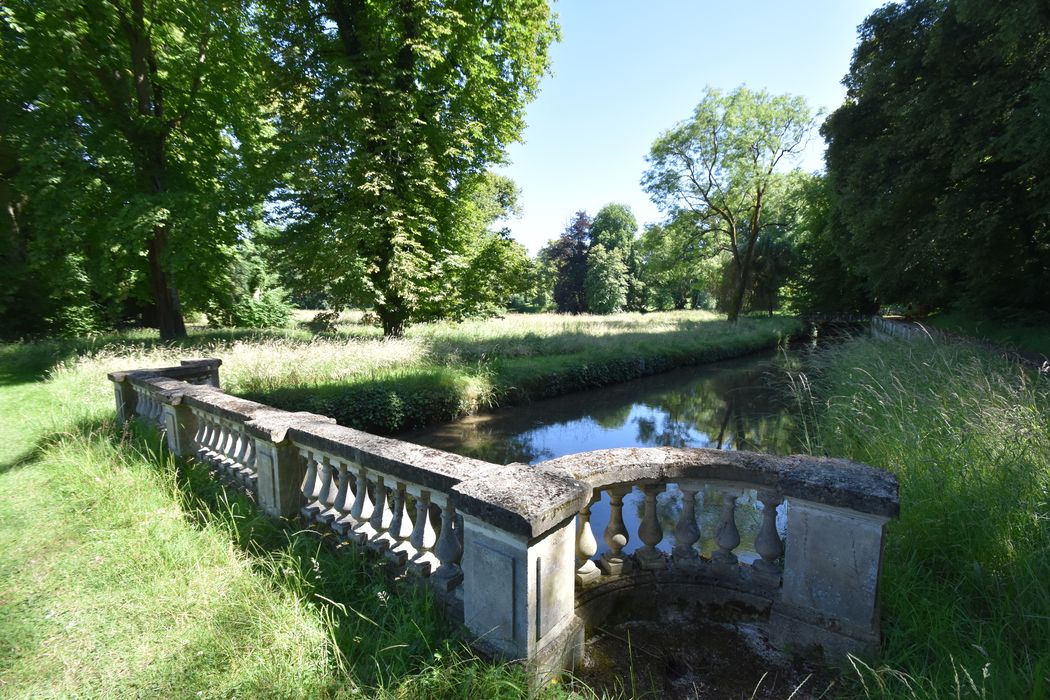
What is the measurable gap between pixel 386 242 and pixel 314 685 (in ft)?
36.4

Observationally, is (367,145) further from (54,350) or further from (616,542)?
(616,542)

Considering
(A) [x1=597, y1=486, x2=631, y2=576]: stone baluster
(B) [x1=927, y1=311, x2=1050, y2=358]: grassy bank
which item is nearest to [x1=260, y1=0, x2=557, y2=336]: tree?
(A) [x1=597, y1=486, x2=631, y2=576]: stone baluster

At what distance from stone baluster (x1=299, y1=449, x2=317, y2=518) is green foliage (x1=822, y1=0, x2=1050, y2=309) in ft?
40.2

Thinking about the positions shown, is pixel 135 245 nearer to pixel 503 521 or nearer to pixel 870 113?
pixel 503 521

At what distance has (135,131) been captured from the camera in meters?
12.0

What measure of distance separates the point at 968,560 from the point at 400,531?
123 inches

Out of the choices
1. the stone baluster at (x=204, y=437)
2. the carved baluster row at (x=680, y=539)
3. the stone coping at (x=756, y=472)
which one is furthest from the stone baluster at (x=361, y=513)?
the stone baluster at (x=204, y=437)

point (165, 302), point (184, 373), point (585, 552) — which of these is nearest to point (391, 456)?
point (585, 552)

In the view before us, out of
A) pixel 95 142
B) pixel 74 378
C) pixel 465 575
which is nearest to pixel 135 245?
pixel 95 142

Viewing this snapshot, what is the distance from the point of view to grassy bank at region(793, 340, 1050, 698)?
5.82 ft

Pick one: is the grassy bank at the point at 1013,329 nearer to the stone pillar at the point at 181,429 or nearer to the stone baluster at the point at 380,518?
the stone baluster at the point at 380,518

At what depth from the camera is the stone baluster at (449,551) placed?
2248 mm

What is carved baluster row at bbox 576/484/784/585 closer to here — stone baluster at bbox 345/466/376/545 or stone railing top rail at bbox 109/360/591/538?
stone railing top rail at bbox 109/360/591/538

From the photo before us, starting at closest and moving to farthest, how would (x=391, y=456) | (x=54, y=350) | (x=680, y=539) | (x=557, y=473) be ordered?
(x=557, y=473) < (x=391, y=456) < (x=680, y=539) < (x=54, y=350)
